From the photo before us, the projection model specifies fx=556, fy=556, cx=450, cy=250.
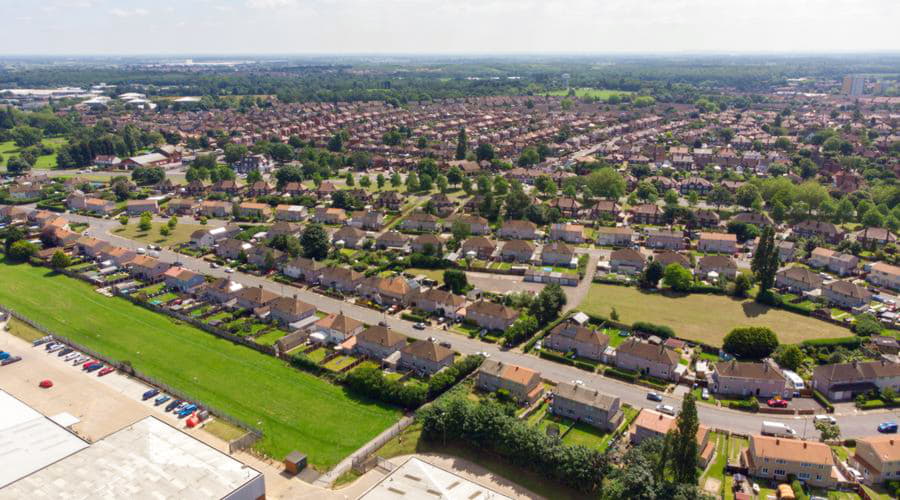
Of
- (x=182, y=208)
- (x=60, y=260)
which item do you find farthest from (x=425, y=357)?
(x=182, y=208)

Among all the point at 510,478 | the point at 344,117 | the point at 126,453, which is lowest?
the point at 510,478

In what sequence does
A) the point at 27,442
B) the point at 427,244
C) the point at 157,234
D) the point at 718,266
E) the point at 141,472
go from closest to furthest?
the point at 141,472, the point at 27,442, the point at 718,266, the point at 427,244, the point at 157,234

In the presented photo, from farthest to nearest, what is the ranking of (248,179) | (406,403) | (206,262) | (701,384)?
(248,179) → (206,262) → (701,384) → (406,403)

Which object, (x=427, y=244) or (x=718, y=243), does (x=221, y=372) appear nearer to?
(x=427, y=244)

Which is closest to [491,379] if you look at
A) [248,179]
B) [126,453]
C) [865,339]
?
[126,453]

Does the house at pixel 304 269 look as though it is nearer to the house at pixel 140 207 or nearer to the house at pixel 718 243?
the house at pixel 140 207

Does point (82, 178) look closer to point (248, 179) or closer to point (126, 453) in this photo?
point (248, 179)

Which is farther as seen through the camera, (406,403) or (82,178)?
(82,178)
